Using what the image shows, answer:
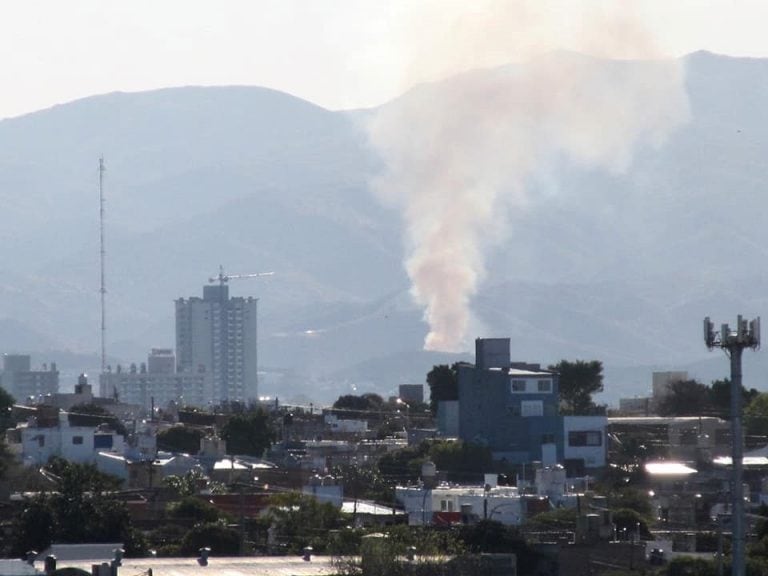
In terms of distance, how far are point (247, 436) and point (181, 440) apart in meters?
2.62

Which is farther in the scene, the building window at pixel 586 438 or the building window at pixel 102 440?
the building window at pixel 102 440

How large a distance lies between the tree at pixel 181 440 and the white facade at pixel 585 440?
1393 cm

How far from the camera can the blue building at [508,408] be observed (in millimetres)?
66375

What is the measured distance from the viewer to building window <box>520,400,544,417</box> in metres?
68.1

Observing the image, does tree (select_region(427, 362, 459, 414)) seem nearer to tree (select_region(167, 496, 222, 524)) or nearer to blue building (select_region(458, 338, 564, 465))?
blue building (select_region(458, 338, 564, 465))

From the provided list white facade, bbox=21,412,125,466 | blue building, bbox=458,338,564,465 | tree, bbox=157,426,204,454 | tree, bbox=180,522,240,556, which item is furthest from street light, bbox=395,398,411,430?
tree, bbox=180,522,240,556

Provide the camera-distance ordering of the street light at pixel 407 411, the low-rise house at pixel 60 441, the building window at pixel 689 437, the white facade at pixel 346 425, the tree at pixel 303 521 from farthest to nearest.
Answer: the street light at pixel 407 411 → the white facade at pixel 346 425 → the building window at pixel 689 437 → the low-rise house at pixel 60 441 → the tree at pixel 303 521

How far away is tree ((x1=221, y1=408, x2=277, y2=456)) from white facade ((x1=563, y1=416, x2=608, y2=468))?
12.0 metres

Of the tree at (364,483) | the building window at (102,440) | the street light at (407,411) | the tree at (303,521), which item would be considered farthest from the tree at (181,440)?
the tree at (303,521)

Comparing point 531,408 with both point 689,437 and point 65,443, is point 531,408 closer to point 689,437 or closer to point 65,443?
point 689,437

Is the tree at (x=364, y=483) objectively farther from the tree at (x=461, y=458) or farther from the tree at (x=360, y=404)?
the tree at (x=360, y=404)

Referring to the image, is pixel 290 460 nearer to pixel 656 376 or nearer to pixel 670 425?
pixel 670 425

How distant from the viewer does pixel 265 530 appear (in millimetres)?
41969

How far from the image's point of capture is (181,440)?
76.9 metres
